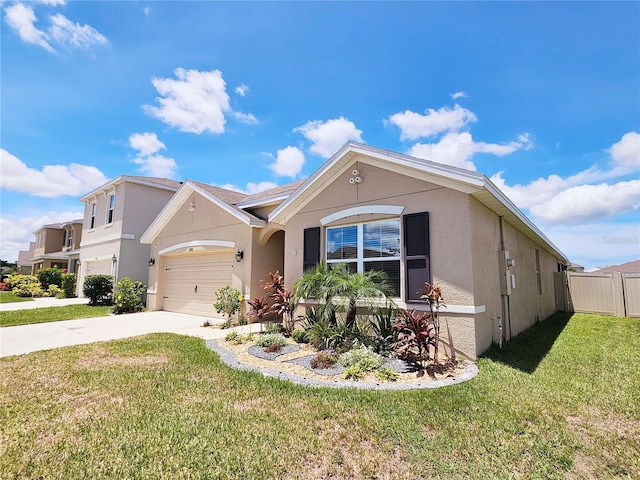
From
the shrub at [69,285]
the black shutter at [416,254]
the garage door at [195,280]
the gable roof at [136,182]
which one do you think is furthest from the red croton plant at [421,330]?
the shrub at [69,285]

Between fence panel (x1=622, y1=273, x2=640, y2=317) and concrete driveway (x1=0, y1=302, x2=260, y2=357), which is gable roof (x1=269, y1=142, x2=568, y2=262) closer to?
concrete driveway (x1=0, y1=302, x2=260, y2=357)

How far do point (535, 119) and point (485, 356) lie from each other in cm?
966

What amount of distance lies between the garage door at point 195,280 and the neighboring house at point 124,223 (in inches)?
183

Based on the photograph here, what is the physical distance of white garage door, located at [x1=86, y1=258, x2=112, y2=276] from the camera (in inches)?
789

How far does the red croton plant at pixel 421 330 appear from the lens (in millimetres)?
6219

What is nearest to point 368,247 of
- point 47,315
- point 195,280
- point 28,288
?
point 195,280

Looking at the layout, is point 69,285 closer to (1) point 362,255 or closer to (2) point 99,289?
(2) point 99,289

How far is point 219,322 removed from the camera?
1207 cm

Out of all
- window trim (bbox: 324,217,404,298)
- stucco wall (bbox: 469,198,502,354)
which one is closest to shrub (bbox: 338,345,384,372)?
window trim (bbox: 324,217,404,298)

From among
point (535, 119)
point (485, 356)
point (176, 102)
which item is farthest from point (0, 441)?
point (535, 119)

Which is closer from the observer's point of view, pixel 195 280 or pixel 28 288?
pixel 195 280

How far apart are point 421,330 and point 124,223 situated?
1910 cm

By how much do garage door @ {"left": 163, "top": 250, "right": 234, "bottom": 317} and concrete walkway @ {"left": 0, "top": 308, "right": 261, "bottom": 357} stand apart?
0.78 m

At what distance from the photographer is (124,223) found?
62.7 ft
